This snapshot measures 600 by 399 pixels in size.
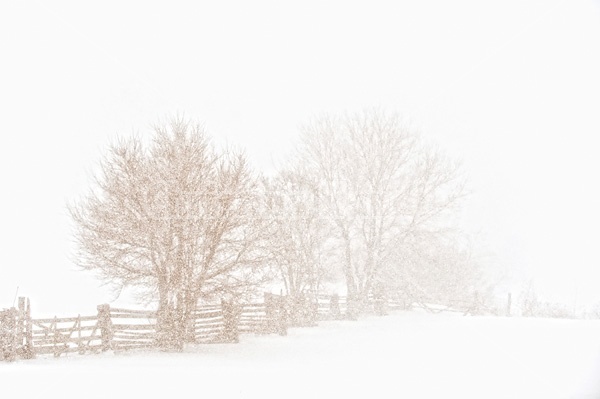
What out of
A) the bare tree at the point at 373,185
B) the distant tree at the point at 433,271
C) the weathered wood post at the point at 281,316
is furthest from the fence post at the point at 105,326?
the distant tree at the point at 433,271

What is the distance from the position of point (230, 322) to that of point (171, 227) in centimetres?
515

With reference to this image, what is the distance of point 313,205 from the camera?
105ft

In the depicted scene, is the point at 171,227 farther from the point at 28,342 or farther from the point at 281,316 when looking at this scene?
the point at 281,316

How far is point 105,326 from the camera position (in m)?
19.3

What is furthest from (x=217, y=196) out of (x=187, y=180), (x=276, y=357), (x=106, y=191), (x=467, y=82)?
(x=467, y=82)

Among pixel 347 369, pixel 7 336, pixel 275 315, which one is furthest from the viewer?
pixel 275 315

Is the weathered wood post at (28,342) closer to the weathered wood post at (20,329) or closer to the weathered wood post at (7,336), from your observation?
the weathered wood post at (20,329)

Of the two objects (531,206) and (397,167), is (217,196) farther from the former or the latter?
(531,206)

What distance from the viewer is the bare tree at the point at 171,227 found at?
19.3m

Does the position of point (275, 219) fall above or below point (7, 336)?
above

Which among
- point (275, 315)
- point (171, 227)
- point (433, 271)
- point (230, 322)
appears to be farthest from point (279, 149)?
point (171, 227)

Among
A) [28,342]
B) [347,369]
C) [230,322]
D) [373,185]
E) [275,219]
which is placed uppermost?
[373,185]

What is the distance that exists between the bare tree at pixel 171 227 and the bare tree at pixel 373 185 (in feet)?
45.9

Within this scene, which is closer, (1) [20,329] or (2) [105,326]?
(1) [20,329]
